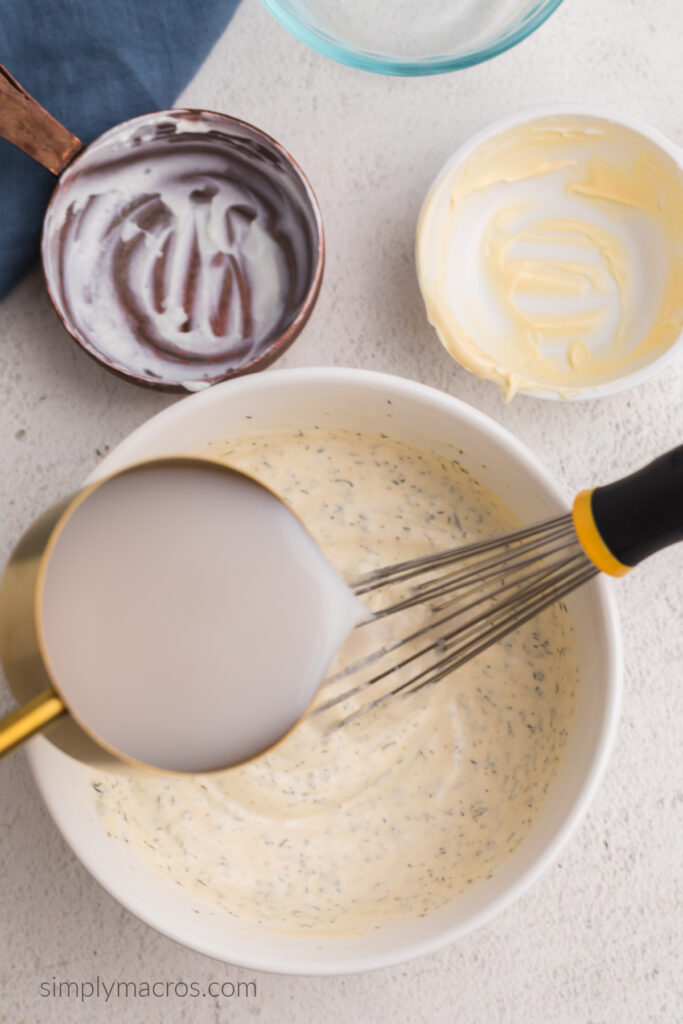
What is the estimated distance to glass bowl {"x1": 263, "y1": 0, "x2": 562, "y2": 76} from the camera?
0.58 m

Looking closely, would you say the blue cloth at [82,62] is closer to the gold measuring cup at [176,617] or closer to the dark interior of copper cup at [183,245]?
the dark interior of copper cup at [183,245]

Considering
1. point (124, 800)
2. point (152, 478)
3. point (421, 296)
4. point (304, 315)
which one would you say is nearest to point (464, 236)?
A: point (421, 296)

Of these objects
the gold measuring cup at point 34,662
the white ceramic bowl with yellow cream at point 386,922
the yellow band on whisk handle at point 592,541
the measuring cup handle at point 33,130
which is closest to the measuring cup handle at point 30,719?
the gold measuring cup at point 34,662

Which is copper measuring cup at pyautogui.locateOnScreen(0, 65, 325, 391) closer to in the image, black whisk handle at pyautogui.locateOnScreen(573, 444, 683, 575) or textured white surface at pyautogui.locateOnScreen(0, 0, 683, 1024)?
textured white surface at pyautogui.locateOnScreen(0, 0, 683, 1024)

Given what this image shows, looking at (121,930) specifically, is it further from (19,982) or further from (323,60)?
(323,60)

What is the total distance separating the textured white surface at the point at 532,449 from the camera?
0.75m

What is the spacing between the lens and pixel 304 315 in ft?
2.35

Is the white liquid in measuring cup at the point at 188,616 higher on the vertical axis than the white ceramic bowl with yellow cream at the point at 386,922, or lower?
higher

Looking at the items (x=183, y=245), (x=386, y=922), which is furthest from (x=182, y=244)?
(x=386, y=922)

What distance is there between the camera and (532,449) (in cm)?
Answer: 78

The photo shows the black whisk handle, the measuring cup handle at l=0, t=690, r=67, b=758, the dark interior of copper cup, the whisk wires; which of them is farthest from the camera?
the dark interior of copper cup

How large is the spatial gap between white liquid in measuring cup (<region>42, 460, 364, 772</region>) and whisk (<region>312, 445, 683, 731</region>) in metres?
0.09

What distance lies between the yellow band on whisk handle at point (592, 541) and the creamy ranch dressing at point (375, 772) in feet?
0.44

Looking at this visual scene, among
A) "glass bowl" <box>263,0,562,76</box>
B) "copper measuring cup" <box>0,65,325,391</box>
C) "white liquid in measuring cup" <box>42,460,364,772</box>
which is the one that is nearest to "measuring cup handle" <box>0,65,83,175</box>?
"copper measuring cup" <box>0,65,325,391</box>
